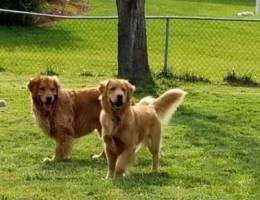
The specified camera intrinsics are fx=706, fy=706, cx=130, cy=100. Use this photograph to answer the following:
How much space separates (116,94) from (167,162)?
1328 mm

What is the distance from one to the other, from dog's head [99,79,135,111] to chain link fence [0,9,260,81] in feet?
26.1

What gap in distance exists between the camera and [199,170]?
7266mm

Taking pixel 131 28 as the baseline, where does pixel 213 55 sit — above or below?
below

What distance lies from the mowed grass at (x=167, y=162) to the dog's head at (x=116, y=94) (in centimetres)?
71

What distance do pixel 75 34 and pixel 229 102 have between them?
13.0 metres

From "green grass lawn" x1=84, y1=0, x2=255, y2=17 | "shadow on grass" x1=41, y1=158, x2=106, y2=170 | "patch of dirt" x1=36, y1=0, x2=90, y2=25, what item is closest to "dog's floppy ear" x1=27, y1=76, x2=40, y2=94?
"shadow on grass" x1=41, y1=158, x2=106, y2=170

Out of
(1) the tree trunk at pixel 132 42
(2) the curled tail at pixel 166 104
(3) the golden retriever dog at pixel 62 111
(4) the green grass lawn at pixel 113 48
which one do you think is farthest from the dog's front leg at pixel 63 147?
(4) the green grass lawn at pixel 113 48

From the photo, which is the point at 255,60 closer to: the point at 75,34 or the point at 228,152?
the point at 75,34

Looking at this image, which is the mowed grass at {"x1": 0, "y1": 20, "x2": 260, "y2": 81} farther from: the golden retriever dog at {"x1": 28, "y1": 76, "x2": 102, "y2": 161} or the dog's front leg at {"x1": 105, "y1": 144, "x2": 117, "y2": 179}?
the dog's front leg at {"x1": 105, "y1": 144, "x2": 117, "y2": 179}

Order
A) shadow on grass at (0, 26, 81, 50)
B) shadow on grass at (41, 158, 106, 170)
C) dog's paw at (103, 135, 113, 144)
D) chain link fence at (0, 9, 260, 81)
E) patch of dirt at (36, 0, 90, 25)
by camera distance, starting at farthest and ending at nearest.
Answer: patch of dirt at (36, 0, 90, 25), shadow on grass at (0, 26, 81, 50), chain link fence at (0, 9, 260, 81), shadow on grass at (41, 158, 106, 170), dog's paw at (103, 135, 113, 144)

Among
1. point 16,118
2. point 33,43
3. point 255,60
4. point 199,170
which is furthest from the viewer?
point 33,43

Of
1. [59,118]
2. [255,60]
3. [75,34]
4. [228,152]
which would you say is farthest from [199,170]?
[75,34]

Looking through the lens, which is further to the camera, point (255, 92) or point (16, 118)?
point (255, 92)

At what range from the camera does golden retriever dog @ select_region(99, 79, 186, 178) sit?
22.4 feet
